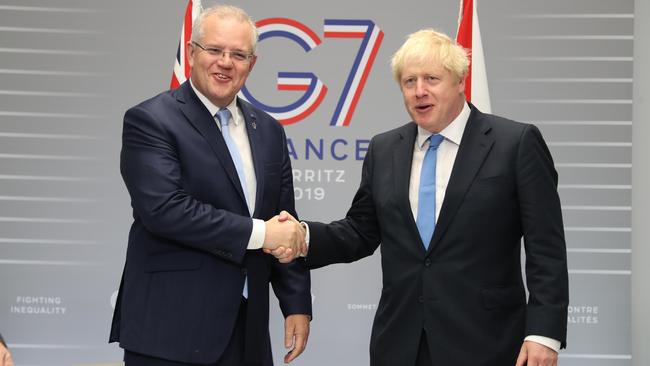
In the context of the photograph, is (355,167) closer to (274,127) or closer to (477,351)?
(274,127)

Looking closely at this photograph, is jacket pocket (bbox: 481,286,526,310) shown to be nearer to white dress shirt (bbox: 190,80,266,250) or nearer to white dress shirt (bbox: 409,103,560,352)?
white dress shirt (bbox: 409,103,560,352)

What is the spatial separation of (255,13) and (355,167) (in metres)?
1.20

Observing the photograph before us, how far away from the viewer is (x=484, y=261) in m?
2.48

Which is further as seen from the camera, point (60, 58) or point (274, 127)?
point (60, 58)

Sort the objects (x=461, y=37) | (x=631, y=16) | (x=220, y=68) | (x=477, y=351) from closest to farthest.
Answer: (x=477, y=351), (x=220, y=68), (x=461, y=37), (x=631, y=16)

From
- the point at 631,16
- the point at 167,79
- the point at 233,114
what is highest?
the point at 631,16

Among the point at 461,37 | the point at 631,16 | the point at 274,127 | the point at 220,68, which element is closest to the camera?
the point at 220,68

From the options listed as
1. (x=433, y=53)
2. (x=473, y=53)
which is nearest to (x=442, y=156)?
(x=433, y=53)

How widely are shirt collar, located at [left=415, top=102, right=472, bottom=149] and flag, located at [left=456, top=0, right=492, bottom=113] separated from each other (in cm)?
187

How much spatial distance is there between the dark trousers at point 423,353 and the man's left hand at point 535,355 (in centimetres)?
29

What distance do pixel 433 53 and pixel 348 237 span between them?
31.1 inches

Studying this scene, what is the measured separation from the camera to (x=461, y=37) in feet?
15.0

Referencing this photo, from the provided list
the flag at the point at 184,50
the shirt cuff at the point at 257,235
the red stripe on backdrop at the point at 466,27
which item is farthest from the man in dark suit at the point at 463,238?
the flag at the point at 184,50

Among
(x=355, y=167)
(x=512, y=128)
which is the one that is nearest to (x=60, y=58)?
(x=355, y=167)
